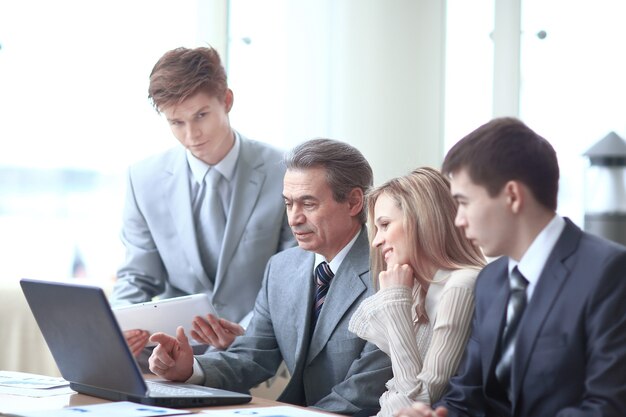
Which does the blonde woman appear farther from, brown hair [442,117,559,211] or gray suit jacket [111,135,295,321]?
gray suit jacket [111,135,295,321]

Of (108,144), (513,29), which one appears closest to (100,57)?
(108,144)

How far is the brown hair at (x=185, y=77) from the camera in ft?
11.1

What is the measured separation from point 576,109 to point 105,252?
244 cm

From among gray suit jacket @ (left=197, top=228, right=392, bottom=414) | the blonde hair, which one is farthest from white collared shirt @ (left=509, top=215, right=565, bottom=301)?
gray suit jacket @ (left=197, top=228, right=392, bottom=414)

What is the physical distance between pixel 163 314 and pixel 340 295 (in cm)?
56

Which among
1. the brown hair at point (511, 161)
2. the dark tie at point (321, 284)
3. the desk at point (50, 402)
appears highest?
the brown hair at point (511, 161)

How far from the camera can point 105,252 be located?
16.5 feet

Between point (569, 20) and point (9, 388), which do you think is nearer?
point (9, 388)

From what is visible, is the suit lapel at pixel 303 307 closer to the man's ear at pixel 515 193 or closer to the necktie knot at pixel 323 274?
the necktie knot at pixel 323 274

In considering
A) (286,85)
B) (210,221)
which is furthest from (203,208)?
(286,85)

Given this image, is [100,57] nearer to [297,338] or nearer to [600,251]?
[297,338]

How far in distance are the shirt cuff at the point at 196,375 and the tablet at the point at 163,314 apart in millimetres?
346

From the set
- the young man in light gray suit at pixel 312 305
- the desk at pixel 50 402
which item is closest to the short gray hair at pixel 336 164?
the young man in light gray suit at pixel 312 305

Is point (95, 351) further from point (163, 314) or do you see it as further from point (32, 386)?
point (163, 314)
